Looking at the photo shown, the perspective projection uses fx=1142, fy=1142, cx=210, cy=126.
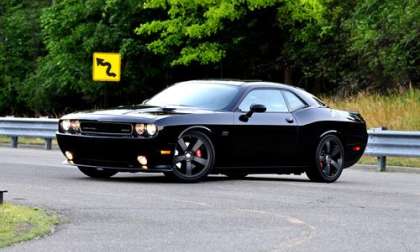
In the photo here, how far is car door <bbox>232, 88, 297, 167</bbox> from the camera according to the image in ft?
47.9

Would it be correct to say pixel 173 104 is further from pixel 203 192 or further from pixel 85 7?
pixel 85 7

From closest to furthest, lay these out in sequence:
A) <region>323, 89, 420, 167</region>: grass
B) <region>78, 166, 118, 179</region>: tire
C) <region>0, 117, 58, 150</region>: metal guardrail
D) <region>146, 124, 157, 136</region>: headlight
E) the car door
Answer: <region>146, 124, 157, 136</region>: headlight < the car door < <region>78, 166, 118, 179</region>: tire < <region>0, 117, 58, 150</region>: metal guardrail < <region>323, 89, 420, 167</region>: grass

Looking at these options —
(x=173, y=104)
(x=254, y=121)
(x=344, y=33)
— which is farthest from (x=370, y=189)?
(x=344, y=33)

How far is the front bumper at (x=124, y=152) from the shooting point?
13594 mm

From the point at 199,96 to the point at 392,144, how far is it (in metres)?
5.54

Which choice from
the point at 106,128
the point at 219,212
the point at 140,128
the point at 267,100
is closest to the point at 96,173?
the point at 106,128

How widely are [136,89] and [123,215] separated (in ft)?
128

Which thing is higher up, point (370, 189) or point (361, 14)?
point (361, 14)

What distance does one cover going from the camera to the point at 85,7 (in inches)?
1959

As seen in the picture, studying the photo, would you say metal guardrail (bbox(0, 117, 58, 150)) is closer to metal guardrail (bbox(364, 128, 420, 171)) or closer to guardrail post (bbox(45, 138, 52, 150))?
guardrail post (bbox(45, 138, 52, 150))

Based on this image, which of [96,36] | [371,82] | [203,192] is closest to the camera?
[203,192]

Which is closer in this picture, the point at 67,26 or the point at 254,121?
the point at 254,121

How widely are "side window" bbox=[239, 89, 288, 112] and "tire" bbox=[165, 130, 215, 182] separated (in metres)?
1.01

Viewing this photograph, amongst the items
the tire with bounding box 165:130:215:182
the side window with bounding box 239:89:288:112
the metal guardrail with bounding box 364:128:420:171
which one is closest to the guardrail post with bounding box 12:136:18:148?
the metal guardrail with bounding box 364:128:420:171
